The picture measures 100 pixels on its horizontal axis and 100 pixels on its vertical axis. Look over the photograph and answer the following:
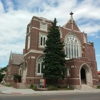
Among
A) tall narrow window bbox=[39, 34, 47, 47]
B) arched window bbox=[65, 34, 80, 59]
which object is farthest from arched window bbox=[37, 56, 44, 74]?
arched window bbox=[65, 34, 80, 59]

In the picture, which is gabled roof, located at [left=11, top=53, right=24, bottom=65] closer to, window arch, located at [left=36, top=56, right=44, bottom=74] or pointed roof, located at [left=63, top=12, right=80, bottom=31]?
window arch, located at [left=36, top=56, right=44, bottom=74]

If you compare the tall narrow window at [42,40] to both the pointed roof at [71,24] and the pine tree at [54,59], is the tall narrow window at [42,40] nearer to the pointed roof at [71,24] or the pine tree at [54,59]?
the pine tree at [54,59]

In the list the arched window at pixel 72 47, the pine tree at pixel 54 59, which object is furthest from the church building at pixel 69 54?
the pine tree at pixel 54 59

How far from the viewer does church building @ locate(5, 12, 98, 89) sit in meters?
24.6

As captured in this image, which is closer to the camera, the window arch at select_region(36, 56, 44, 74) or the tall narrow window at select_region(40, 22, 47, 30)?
the window arch at select_region(36, 56, 44, 74)

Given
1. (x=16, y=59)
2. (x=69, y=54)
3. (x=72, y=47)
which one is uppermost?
(x=72, y=47)

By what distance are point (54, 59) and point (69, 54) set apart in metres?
8.53

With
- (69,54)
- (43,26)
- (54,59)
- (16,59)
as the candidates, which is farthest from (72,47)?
(16,59)

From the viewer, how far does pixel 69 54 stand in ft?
99.2

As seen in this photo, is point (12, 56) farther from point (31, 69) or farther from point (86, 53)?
point (86, 53)

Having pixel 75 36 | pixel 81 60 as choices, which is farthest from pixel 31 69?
pixel 75 36

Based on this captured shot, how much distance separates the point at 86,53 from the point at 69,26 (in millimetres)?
8093

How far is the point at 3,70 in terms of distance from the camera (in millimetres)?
69188

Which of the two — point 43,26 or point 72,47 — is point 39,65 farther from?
point 72,47
